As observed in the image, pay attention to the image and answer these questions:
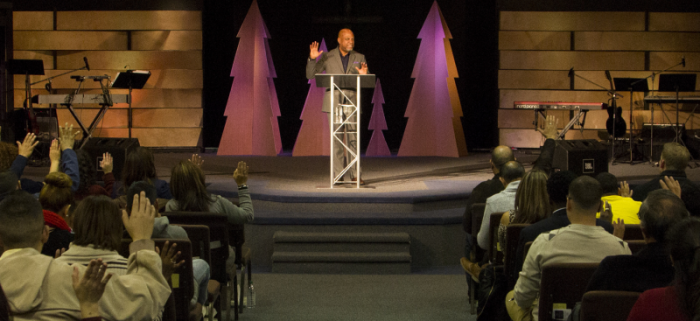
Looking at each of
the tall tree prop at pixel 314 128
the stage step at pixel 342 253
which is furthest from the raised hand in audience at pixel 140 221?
the tall tree prop at pixel 314 128

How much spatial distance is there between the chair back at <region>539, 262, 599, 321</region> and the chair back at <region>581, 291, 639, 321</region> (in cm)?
35

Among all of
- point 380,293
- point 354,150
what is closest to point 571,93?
point 354,150

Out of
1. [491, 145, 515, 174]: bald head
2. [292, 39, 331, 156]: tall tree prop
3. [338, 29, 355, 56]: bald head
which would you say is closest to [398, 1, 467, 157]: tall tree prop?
[292, 39, 331, 156]: tall tree prop

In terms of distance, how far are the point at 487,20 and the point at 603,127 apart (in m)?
2.47

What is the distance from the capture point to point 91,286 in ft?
5.67

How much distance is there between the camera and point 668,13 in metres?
10.8

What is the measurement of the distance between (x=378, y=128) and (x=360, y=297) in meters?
6.04

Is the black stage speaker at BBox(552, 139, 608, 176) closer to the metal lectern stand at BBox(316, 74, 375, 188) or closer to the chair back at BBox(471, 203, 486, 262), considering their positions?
the metal lectern stand at BBox(316, 74, 375, 188)

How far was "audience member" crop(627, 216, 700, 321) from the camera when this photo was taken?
57.9 inches

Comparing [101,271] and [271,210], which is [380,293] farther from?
[101,271]

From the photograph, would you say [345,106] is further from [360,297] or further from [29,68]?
[29,68]

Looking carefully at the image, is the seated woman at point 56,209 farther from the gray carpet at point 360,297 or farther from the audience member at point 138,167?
the gray carpet at point 360,297

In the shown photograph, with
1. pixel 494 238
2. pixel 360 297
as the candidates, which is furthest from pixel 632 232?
pixel 360 297

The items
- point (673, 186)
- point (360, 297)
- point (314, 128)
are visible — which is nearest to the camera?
point (673, 186)
